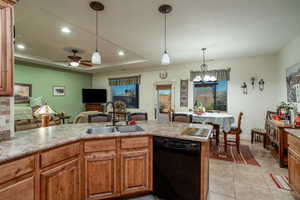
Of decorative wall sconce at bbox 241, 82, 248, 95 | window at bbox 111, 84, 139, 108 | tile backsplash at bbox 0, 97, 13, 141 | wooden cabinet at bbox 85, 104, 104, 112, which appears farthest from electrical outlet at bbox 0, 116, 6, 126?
wooden cabinet at bbox 85, 104, 104, 112

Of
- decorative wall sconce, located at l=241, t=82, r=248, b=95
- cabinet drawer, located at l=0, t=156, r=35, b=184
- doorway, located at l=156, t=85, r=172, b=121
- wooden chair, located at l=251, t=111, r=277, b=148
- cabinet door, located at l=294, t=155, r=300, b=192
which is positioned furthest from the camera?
doorway, located at l=156, t=85, r=172, b=121

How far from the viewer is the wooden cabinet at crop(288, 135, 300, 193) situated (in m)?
1.75

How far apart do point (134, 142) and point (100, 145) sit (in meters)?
0.41

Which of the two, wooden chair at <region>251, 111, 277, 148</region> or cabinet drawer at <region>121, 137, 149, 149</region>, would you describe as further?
wooden chair at <region>251, 111, 277, 148</region>

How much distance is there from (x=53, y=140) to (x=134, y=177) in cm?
105

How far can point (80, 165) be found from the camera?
1645 millimetres

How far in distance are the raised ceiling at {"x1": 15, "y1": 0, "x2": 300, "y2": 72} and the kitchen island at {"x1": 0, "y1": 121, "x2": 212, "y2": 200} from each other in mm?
1941

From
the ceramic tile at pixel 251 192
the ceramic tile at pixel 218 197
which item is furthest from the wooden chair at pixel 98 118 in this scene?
the ceramic tile at pixel 251 192

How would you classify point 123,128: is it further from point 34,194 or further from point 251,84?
point 251,84

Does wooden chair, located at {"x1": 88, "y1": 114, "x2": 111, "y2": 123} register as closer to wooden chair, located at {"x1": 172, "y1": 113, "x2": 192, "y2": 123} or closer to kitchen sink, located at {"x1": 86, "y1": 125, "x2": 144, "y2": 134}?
kitchen sink, located at {"x1": 86, "y1": 125, "x2": 144, "y2": 134}

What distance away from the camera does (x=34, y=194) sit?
4.08 ft

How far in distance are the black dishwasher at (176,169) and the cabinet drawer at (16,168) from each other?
4.15 feet

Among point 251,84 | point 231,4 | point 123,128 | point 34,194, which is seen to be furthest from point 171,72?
point 34,194

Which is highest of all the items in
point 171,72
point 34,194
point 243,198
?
point 171,72
